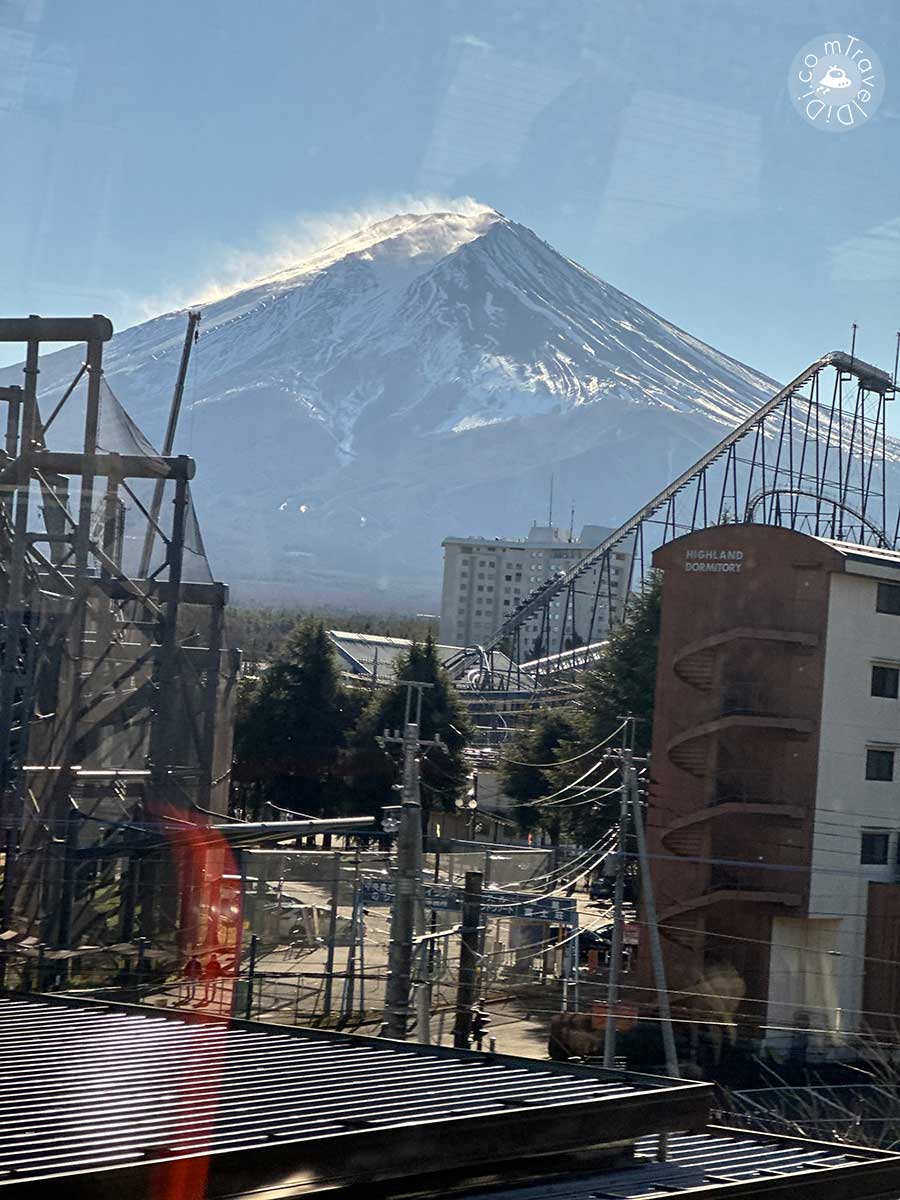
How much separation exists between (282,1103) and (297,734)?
1032 inches

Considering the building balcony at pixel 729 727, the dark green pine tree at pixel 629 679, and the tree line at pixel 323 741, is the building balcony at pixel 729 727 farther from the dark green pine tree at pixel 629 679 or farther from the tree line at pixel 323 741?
the tree line at pixel 323 741

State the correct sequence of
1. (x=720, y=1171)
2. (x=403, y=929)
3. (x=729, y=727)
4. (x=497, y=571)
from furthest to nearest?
(x=497, y=571) → (x=729, y=727) → (x=403, y=929) → (x=720, y=1171)

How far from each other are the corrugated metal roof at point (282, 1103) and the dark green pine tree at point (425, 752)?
73.8 feet

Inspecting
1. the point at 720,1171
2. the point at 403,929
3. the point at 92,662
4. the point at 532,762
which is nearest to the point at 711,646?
the point at 92,662

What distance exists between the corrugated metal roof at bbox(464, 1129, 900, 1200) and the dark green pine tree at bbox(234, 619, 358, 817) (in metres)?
24.6

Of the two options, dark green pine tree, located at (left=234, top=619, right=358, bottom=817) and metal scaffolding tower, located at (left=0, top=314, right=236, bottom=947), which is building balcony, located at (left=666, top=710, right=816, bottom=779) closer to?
metal scaffolding tower, located at (left=0, top=314, right=236, bottom=947)

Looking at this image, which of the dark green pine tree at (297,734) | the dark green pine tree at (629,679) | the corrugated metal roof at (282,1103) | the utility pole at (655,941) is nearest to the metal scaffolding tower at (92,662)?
the utility pole at (655,941)

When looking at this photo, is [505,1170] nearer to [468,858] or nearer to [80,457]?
[80,457]

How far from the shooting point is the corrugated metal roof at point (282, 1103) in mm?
3426

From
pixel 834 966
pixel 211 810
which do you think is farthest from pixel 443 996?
pixel 834 966

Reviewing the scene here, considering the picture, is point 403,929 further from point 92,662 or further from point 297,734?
point 297,734

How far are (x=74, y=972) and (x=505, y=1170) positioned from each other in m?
9.10

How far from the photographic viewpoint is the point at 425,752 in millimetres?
29016

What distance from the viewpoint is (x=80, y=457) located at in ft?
45.8
